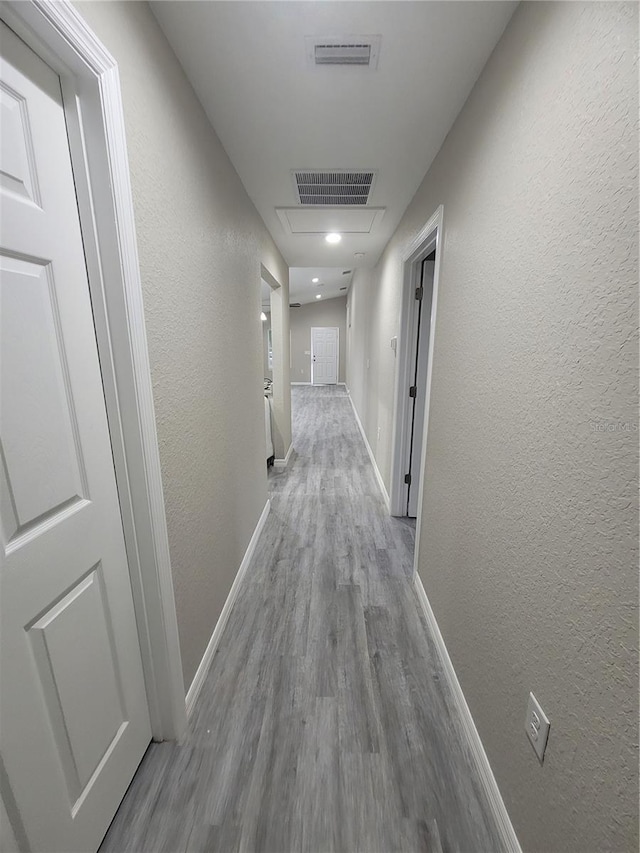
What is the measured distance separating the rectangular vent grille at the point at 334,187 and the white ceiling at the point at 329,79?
0.28 ft

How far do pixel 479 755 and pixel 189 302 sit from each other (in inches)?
76.7

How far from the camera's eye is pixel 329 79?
1215mm

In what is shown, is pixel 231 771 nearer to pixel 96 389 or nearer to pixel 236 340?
pixel 96 389

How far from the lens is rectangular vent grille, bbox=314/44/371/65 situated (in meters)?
1.09

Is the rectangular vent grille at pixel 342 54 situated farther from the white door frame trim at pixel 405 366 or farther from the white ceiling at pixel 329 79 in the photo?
the white door frame trim at pixel 405 366

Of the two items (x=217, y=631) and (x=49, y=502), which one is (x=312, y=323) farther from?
(x=49, y=502)

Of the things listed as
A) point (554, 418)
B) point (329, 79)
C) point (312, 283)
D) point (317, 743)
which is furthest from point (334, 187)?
point (312, 283)

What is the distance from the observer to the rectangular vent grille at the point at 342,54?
1088 mm

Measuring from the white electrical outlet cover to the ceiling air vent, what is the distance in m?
2.01

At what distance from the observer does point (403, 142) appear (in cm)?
158

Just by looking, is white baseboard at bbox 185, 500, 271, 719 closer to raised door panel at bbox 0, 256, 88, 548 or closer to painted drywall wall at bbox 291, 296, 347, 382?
raised door panel at bbox 0, 256, 88, 548

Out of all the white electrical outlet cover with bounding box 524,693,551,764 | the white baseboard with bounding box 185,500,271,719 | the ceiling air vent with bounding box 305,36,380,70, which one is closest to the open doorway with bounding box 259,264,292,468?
the white baseboard with bounding box 185,500,271,719

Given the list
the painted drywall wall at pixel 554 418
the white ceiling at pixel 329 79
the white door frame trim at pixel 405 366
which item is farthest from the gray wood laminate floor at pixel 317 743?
the white ceiling at pixel 329 79

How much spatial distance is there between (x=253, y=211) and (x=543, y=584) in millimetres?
2573
